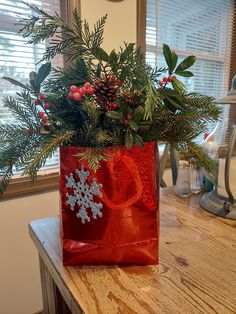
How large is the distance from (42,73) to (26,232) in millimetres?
1062

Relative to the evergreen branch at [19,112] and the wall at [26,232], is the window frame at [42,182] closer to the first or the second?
the wall at [26,232]

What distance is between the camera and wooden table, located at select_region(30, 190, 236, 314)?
446mm

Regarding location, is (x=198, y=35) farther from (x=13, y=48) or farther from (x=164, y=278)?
(x=164, y=278)

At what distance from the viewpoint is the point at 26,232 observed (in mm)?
1329

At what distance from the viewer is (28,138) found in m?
0.47

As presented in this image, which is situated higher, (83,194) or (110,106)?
(110,106)

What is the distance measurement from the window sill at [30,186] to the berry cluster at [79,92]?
0.87m

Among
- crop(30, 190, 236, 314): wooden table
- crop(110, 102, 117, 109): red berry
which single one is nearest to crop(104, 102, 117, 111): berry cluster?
crop(110, 102, 117, 109): red berry

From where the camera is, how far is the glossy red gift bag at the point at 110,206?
1.57 ft

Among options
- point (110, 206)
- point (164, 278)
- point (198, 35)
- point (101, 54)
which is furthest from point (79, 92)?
point (198, 35)

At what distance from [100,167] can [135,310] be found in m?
0.26

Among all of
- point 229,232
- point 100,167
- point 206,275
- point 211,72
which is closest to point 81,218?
point 100,167

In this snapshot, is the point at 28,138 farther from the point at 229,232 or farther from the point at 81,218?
the point at 229,232

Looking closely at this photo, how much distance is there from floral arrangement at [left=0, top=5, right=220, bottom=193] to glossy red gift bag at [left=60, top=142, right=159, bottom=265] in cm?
4
